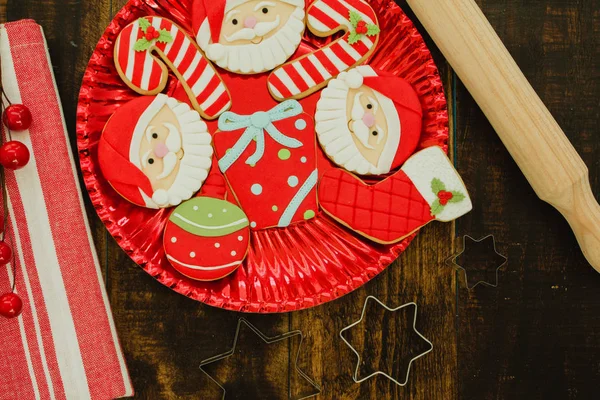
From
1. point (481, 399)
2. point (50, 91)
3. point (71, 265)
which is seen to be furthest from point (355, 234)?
point (50, 91)

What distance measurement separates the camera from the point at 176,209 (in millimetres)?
1119

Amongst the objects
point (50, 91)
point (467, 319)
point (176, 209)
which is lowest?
point (467, 319)

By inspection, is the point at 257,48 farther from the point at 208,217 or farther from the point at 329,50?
the point at 208,217

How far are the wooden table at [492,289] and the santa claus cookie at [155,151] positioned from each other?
22 cm

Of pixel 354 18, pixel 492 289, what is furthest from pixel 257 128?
pixel 492 289

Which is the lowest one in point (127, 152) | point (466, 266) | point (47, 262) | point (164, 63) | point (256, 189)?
point (466, 266)

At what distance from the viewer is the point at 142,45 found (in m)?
1.12

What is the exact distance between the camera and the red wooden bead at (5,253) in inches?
42.0

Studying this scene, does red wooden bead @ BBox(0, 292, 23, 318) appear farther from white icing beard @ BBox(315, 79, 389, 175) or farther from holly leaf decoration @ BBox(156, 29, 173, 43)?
white icing beard @ BBox(315, 79, 389, 175)

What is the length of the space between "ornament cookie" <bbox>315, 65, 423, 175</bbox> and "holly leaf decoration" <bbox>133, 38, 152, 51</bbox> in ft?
1.26

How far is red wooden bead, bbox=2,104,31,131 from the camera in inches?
42.2

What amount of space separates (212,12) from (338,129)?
1.21ft

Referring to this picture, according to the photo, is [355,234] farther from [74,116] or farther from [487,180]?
[74,116]

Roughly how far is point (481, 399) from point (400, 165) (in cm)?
58
